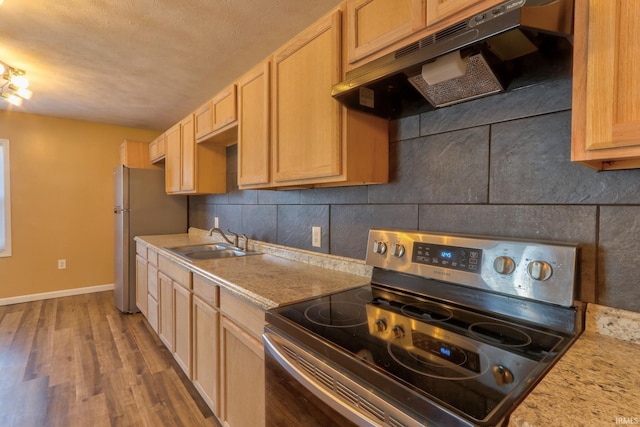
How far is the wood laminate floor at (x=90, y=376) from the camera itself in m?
1.79

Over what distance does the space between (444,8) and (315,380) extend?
110 centimetres

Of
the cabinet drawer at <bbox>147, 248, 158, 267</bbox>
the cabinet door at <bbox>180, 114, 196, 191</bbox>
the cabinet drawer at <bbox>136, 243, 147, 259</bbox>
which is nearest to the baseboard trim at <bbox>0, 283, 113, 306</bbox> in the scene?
the cabinet drawer at <bbox>136, 243, 147, 259</bbox>

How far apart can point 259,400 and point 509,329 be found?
0.99 meters

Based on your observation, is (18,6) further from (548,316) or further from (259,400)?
(548,316)

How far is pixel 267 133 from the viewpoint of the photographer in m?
1.68

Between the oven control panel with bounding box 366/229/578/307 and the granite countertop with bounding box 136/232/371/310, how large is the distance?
230mm

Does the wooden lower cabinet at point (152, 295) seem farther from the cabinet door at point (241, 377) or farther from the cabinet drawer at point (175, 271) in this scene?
the cabinet door at point (241, 377)

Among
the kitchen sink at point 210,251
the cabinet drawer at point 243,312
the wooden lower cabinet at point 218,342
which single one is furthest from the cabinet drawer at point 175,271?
the cabinet drawer at point 243,312

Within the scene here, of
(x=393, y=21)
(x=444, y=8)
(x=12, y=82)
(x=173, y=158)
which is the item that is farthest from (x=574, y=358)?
(x=12, y=82)

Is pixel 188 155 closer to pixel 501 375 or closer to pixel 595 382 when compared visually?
pixel 501 375

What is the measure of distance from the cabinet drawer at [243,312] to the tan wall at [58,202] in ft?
12.1

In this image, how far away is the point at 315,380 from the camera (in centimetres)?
78

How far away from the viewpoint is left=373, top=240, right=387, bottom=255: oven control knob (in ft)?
4.36

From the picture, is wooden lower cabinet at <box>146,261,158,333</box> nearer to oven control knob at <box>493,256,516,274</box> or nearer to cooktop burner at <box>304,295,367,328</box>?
cooktop burner at <box>304,295,367,328</box>
